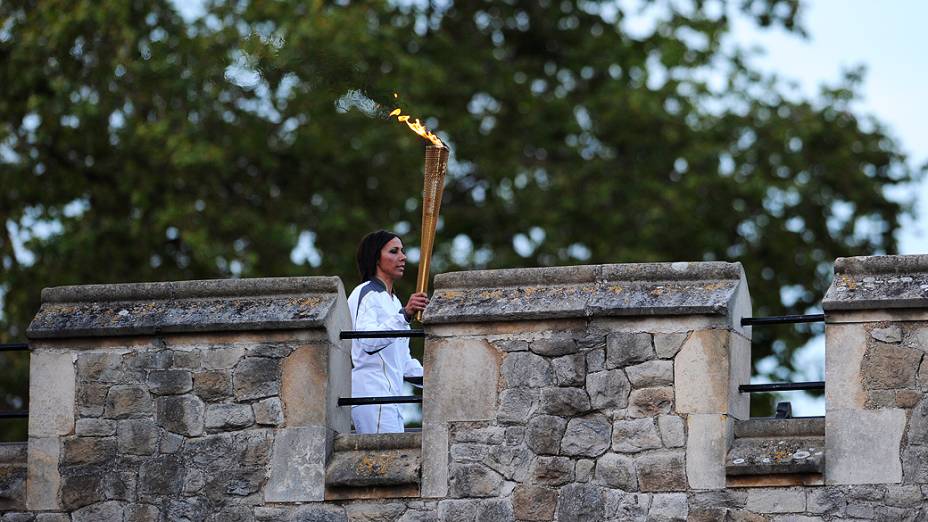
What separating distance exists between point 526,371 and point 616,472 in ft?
2.20

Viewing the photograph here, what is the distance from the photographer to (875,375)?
927cm

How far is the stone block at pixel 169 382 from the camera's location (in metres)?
10.3

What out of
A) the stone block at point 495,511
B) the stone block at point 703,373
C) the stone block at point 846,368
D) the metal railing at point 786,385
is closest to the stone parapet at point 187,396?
the stone block at point 495,511

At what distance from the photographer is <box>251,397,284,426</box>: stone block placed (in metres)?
10.1

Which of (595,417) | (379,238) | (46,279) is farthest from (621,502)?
(46,279)

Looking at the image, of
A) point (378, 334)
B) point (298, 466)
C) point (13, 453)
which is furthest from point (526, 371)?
point (13, 453)

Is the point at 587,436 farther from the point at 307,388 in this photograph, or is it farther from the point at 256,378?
the point at 256,378

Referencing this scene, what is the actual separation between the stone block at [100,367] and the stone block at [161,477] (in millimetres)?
490

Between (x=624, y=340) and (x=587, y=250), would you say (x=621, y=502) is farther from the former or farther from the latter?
(x=587, y=250)

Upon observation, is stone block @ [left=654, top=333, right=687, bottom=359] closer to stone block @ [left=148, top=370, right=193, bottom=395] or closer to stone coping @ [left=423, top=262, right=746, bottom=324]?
stone coping @ [left=423, top=262, right=746, bottom=324]

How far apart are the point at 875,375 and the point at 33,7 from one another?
13.2 meters

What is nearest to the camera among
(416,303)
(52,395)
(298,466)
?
(298,466)

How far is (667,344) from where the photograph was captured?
9.62 m

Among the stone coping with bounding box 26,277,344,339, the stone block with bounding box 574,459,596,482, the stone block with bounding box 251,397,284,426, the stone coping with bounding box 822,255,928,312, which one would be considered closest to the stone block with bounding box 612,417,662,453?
the stone block with bounding box 574,459,596,482
